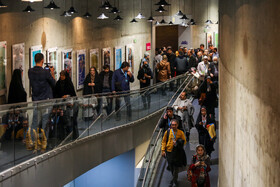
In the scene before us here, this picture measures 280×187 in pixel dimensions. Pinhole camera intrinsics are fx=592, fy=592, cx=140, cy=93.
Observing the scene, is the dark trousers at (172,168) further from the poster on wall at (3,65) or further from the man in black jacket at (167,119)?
the poster on wall at (3,65)

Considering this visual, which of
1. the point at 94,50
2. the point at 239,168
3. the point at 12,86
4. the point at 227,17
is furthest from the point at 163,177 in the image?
the point at 94,50

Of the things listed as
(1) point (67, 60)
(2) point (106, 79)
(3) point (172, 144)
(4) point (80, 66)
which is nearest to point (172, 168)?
(3) point (172, 144)

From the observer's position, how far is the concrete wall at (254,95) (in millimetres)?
5504

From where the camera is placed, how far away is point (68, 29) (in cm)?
2152

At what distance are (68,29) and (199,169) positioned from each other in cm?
1110

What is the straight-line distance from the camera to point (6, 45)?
53.1ft

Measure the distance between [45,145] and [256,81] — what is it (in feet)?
23.5

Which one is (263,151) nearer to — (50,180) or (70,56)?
(50,180)

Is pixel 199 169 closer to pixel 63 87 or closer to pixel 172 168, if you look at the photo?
pixel 172 168

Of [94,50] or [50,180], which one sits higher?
[94,50]

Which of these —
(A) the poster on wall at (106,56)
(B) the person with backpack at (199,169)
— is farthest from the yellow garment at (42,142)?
(A) the poster on wall at (106,56)

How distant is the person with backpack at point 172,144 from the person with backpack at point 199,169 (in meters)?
1.51

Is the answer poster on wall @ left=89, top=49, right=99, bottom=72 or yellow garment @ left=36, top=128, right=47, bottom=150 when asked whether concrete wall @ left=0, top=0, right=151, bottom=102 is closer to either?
poster on wall @ left=89, top=49, right=99, bottom=72

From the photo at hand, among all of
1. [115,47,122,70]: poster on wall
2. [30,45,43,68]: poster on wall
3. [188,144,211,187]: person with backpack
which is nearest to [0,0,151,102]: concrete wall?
[30,45,43,68]: poster on wall
